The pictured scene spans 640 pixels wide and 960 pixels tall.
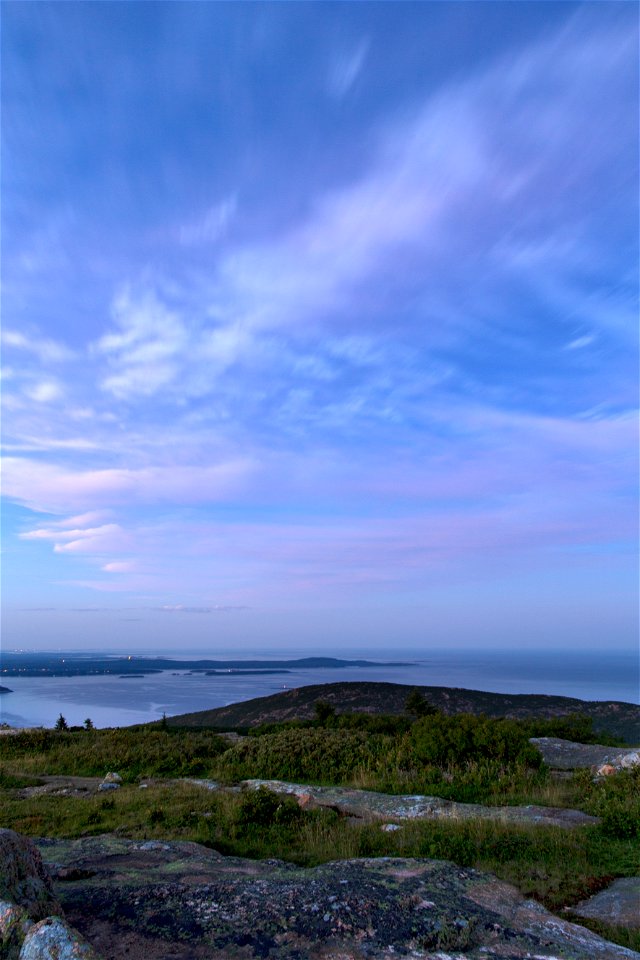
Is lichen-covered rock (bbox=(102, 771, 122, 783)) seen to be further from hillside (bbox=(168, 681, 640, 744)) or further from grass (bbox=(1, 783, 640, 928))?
hillside (bbox=(168, 681, 640, 744))

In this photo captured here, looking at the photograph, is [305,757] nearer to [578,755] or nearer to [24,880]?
[578,755]

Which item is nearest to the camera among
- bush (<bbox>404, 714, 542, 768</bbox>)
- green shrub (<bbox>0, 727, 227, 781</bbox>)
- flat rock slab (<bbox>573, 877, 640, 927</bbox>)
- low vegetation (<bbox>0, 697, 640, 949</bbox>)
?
flat rock slab (<bbox>573, 877, 640, 927</bbox>)

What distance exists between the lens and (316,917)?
4398 mm

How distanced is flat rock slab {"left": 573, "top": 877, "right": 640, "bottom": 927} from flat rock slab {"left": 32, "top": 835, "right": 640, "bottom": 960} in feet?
2.48

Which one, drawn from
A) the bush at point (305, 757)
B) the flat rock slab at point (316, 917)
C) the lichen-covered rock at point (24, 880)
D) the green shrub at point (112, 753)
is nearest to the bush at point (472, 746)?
the bush at point (305, 757)

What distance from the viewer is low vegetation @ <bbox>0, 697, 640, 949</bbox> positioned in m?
7.65

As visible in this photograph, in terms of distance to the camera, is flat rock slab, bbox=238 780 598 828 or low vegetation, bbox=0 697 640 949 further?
flat rock slab, bbox=238 780 598 828

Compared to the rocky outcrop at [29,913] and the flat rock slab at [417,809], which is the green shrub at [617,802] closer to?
the flat rock slab at [417,809]

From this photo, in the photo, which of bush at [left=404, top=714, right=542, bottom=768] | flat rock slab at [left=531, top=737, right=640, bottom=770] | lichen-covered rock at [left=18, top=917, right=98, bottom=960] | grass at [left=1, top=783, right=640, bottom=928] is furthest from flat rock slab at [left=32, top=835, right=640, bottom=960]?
flat rock slab at [left=531, top=737, right=640, bottom=770]

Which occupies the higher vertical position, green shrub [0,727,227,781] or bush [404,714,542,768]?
bush [404,714,542,768]

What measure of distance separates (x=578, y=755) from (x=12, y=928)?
60.9 feet

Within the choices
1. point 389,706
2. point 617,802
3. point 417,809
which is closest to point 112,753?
point 417,809

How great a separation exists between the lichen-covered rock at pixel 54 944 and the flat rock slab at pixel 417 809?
7763mm

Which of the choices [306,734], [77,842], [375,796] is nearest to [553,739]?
[306,734]
